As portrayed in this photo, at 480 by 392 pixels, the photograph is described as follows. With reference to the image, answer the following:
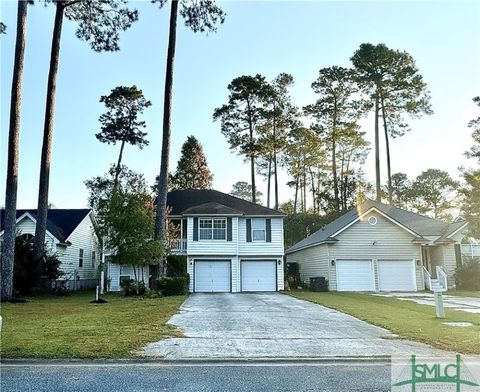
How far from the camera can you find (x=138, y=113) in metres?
37.0

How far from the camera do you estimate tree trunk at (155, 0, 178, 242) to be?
19.9 meters

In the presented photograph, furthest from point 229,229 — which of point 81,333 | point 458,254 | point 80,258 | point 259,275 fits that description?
point 81,333

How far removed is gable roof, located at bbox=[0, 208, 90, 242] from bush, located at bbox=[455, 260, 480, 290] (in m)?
23.9

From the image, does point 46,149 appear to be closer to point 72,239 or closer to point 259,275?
point 72,239

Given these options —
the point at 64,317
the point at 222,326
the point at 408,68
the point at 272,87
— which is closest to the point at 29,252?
the point at 64,317

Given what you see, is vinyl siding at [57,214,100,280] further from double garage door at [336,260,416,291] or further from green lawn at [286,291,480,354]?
green lawn at [286,291,480,354]

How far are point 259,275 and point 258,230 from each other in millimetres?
2713

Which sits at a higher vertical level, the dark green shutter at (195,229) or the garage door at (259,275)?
the dark green shutter at (195,229)

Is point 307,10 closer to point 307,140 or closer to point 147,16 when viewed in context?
point 147,16

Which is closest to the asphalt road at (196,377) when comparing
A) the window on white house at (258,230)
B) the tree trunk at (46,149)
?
the tree trunk at (46,149)

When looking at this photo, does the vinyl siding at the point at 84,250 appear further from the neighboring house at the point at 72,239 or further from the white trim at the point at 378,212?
the white trim at the point at 378,212

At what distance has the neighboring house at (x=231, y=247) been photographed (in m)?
24.4

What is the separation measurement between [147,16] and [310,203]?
29061mm
